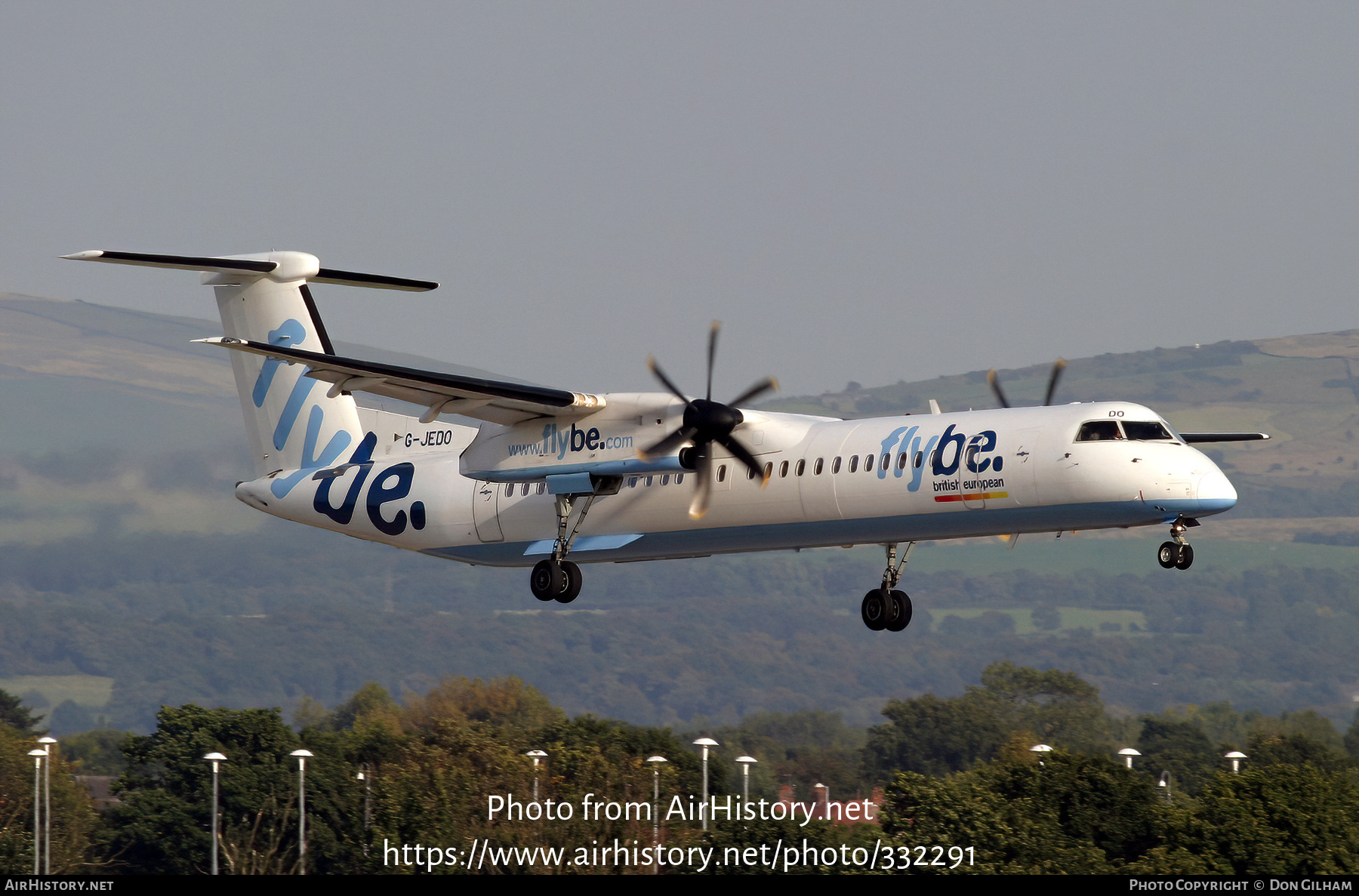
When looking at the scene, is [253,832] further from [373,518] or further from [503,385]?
[503,385]

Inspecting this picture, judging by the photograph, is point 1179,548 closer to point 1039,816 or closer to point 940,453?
point 940,453

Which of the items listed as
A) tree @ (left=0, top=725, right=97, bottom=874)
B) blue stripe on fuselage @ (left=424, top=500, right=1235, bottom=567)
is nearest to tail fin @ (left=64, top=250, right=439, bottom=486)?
blue stripe on fuselage @ (left=424, top=500, right=1235, bottom=567)

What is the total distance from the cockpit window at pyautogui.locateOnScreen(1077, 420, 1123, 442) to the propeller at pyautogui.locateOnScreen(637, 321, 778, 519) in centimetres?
503

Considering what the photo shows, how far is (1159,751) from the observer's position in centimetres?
12962

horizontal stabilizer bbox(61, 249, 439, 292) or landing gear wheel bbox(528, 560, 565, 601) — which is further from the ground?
horizontal stabilizer bbox(61, 249, 439, 292)

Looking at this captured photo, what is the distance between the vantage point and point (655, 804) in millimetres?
70562

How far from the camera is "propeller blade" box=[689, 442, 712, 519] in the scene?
2853 cm

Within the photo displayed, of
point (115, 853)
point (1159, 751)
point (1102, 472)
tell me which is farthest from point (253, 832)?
point (1159, 751)

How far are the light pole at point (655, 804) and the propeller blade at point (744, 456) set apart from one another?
35712mm

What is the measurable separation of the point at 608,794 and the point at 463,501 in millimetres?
42692

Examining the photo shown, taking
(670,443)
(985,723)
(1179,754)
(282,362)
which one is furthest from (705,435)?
(985,723)

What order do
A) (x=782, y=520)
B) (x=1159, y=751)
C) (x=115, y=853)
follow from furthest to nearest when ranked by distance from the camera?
1. (x=1159, y=751)
2. (x=115, y=853)
3. (x=782, y=520)

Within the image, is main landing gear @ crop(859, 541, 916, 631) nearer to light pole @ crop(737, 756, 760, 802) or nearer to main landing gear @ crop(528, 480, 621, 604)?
main landing gear @ crop(528, 480, 621, 604)

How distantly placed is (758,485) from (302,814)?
171ft
